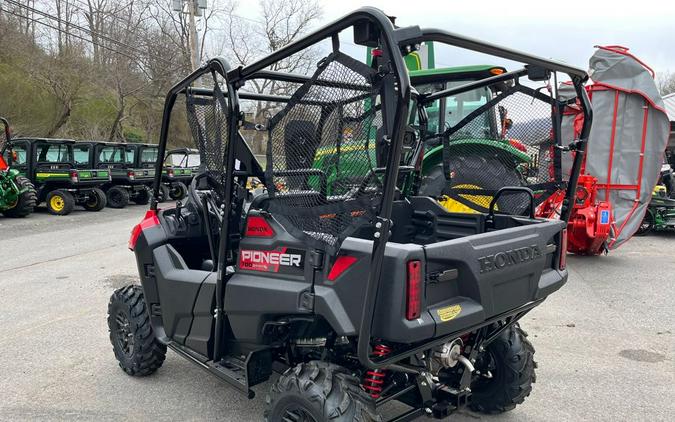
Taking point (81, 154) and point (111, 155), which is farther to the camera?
point (111, 155)

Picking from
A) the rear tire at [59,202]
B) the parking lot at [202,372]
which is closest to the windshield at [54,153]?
the rear tire at [59,202]

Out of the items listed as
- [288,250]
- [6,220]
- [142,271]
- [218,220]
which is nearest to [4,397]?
[142,271]

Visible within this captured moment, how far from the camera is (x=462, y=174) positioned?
11.8 ft

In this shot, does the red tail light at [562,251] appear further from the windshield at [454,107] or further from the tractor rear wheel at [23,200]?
the tractor rear wheel at [23,200]

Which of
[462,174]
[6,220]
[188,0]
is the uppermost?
[188,0]

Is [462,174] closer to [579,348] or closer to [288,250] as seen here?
[288,250]

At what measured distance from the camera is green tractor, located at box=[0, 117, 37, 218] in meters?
13.3

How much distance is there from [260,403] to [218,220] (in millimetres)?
1282

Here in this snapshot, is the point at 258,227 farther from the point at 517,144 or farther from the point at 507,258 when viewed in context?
the point at 517,144

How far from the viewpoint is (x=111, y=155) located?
17.9 meters

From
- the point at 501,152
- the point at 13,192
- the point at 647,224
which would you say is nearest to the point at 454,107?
the point at 501,152

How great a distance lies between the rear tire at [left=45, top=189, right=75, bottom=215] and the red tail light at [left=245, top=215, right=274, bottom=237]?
1380 cm

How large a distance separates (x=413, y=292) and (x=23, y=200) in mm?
13975

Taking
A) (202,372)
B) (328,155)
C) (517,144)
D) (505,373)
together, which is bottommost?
(202,372)
